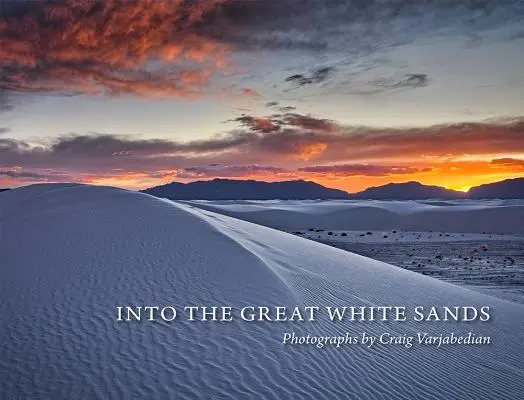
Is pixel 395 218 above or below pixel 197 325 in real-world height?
above

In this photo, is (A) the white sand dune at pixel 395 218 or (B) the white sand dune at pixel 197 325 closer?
(B) the white sand dune at pixel 197 325

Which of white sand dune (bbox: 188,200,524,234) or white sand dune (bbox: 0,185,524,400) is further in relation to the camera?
white sand dune (bbox: 188,200,524,234)

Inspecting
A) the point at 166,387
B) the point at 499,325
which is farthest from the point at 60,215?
the point at 499,325

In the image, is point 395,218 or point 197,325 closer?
point 197,325

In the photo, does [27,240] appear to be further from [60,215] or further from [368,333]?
[368,333]

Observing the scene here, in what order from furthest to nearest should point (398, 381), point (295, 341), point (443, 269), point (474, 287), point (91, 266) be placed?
point (443, 269) < point (474, 287) < point (91, 266) < point (295, 341) < point (398, 381)

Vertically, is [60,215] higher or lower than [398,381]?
Result: higher

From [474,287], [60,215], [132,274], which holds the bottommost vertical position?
[474,287]

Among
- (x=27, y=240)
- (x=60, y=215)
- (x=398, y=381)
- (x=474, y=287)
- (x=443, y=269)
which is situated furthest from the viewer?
(x=443, y=269)
